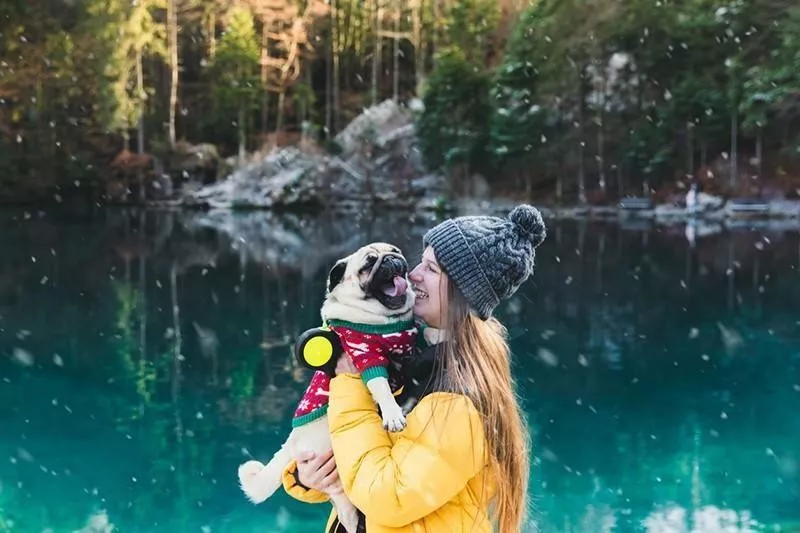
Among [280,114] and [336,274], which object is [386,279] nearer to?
Answer: [336,274]

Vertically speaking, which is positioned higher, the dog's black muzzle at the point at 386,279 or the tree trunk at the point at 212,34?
the tree trunk at the point at 212,34

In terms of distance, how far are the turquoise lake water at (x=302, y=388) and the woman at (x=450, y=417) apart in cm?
310

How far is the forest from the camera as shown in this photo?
22.7 metres

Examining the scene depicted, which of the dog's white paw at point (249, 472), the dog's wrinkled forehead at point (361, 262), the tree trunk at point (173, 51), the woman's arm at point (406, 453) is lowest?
the dog's white paw at point (249, 472)

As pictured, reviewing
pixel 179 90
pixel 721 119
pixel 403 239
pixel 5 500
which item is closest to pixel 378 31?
pixel 179 90

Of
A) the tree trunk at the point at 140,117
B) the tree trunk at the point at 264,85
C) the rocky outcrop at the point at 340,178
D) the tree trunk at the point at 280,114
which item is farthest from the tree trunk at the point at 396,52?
the tree trunk at the point at 140,117

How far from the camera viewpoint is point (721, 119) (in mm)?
22625

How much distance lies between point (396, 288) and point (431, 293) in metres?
0.08

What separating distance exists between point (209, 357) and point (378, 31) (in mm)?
22941

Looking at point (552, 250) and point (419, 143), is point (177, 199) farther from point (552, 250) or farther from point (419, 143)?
point (552, 250)

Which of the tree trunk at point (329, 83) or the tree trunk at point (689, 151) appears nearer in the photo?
the tree trunk at point (689, 151)

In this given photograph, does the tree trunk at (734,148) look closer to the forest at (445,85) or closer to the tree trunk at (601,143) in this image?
the forest at (445,85)

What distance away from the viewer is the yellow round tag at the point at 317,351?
1.30 m

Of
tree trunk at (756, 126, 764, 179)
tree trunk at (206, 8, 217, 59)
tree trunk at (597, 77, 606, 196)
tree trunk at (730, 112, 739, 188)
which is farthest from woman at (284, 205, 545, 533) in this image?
tree trunk at (206, 8, 217, 59)
